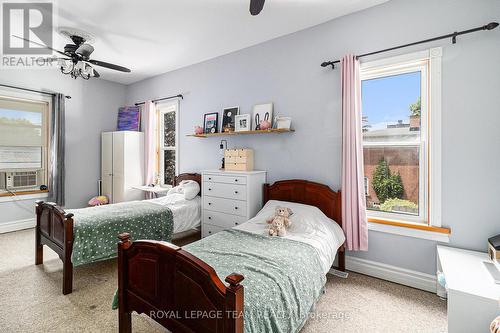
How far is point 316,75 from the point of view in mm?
2957

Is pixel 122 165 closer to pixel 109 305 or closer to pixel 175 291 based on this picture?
pixel 109 305

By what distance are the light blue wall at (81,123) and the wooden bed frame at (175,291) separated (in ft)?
13.2

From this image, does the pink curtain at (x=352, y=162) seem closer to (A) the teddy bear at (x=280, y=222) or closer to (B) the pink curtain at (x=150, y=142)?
(A) the teddy bear at (x=280, y=222)

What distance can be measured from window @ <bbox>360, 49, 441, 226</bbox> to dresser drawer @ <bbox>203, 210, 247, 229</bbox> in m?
1.56

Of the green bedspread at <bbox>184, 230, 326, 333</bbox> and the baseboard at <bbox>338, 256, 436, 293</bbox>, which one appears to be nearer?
the green bedspread at <bbox>184, 230, 326, 333</bbox>

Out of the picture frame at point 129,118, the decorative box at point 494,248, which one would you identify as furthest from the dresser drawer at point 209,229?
the picture frame at point 129,118

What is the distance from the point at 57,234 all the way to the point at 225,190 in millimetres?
1867

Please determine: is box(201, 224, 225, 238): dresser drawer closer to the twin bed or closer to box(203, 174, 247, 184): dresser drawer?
the twin bed

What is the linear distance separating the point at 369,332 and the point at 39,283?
3.10 meters

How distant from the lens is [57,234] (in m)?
2.56

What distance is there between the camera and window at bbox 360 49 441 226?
2369mm

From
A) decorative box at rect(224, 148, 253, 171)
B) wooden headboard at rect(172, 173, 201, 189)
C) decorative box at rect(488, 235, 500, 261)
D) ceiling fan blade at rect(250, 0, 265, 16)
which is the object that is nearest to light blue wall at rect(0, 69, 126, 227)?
wooden headboard at rect(172, 173, 201, 189)

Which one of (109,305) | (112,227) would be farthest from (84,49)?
(109,305)

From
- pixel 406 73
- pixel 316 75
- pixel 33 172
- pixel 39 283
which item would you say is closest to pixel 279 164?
pixel 316 75
